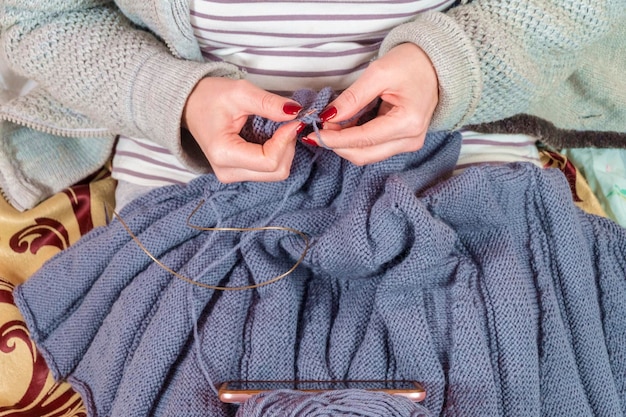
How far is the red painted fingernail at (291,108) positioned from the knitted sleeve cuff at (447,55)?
0.59 feet

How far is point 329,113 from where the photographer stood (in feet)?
2.27

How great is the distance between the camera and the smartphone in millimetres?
671

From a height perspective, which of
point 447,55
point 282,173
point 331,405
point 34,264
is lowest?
point 34,264

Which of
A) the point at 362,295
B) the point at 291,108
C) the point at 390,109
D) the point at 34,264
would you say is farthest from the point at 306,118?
the point at 34,264

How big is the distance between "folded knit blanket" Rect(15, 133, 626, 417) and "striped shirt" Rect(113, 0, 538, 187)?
0.13 meters

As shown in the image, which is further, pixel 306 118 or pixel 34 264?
pixel 34 264

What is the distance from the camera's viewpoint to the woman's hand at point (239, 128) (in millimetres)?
695

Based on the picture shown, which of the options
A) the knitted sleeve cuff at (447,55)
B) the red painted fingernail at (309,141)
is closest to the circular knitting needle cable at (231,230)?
the red painted fingernail at (309,141)

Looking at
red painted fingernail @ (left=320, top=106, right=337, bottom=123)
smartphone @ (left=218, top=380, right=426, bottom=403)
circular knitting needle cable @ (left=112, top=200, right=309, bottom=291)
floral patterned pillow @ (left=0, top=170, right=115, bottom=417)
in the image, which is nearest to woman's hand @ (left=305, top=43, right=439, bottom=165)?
red painted fingernail @ (left=320, top=106, right=337, bottom=123)

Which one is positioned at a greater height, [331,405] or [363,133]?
[363,133]

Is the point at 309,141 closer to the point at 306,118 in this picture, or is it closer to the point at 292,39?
the point at 306,118

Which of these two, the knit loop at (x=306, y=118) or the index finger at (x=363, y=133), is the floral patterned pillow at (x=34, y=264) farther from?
the index finger at (x=363, y=133)

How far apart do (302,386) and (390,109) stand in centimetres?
36

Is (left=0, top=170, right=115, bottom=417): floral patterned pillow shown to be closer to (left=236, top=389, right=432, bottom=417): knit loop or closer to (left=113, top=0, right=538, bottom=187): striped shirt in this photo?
(left=113, top=0, right=538, bottom=187): striped shirt
